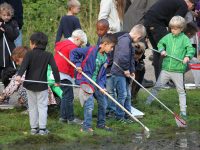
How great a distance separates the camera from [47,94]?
11.9m

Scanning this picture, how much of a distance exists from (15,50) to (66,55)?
0.82 m

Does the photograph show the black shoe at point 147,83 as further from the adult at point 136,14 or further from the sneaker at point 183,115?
the sneaker at point 183,115

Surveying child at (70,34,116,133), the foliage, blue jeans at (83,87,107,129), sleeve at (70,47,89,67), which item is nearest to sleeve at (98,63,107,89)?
child at (70,34,116,133)

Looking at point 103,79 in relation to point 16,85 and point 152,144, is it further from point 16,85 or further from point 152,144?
point 16,85

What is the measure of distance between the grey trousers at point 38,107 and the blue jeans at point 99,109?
0.62 meters

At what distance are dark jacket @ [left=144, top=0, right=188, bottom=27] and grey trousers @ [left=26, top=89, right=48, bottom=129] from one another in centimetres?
385

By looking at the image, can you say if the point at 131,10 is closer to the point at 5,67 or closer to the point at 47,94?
the point at 5,67

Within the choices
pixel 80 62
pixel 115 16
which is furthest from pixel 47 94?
pixel 115 16

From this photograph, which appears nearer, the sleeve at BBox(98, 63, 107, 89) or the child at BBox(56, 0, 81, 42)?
the sleeve at BBox(98, 63, 107, 89)

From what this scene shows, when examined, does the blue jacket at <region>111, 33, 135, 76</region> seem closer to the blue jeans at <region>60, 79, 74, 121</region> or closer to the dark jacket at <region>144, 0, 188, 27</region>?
the blue jeans at <region>60, 79, 74, 121</region>

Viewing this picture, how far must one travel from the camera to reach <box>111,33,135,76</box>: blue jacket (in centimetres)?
1294

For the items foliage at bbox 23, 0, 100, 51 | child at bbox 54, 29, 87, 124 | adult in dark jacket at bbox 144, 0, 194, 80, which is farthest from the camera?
foliage at bbox 23, 0, 100, 51

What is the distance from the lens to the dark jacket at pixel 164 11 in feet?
49.5

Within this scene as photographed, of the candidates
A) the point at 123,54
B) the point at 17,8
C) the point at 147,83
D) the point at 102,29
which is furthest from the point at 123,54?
the point at 147,83
